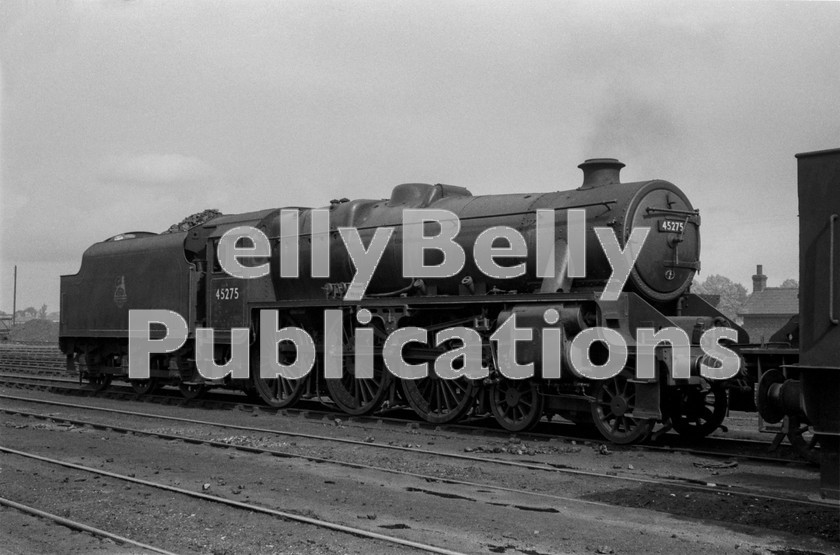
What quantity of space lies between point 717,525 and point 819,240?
243 cm

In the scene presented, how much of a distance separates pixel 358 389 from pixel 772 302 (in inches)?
1516

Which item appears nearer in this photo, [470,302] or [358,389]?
[470,302]

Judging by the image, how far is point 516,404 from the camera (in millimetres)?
12531

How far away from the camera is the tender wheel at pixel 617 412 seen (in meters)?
11.1

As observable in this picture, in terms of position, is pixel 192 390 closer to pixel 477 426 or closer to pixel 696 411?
pixel 477 426

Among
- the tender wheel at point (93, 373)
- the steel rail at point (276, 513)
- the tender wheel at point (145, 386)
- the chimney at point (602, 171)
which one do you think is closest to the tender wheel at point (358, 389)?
the chimney at point (602, 171)

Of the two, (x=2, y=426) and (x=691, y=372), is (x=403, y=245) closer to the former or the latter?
(x=691, y=372)

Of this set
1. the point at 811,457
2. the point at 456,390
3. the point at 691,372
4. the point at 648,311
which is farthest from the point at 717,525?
the point at 456,390

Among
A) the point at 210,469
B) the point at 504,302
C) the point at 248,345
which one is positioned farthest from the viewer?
the point at 248,345

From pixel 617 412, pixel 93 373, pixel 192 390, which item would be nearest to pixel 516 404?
pixel 617 412

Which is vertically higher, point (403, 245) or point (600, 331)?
point (403, 245)

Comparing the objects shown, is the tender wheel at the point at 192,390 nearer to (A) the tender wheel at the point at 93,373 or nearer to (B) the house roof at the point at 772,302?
(A) the tender wheel at the point at 93,373

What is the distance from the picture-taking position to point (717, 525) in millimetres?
7160

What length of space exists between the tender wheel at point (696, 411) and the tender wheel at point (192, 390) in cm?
958
